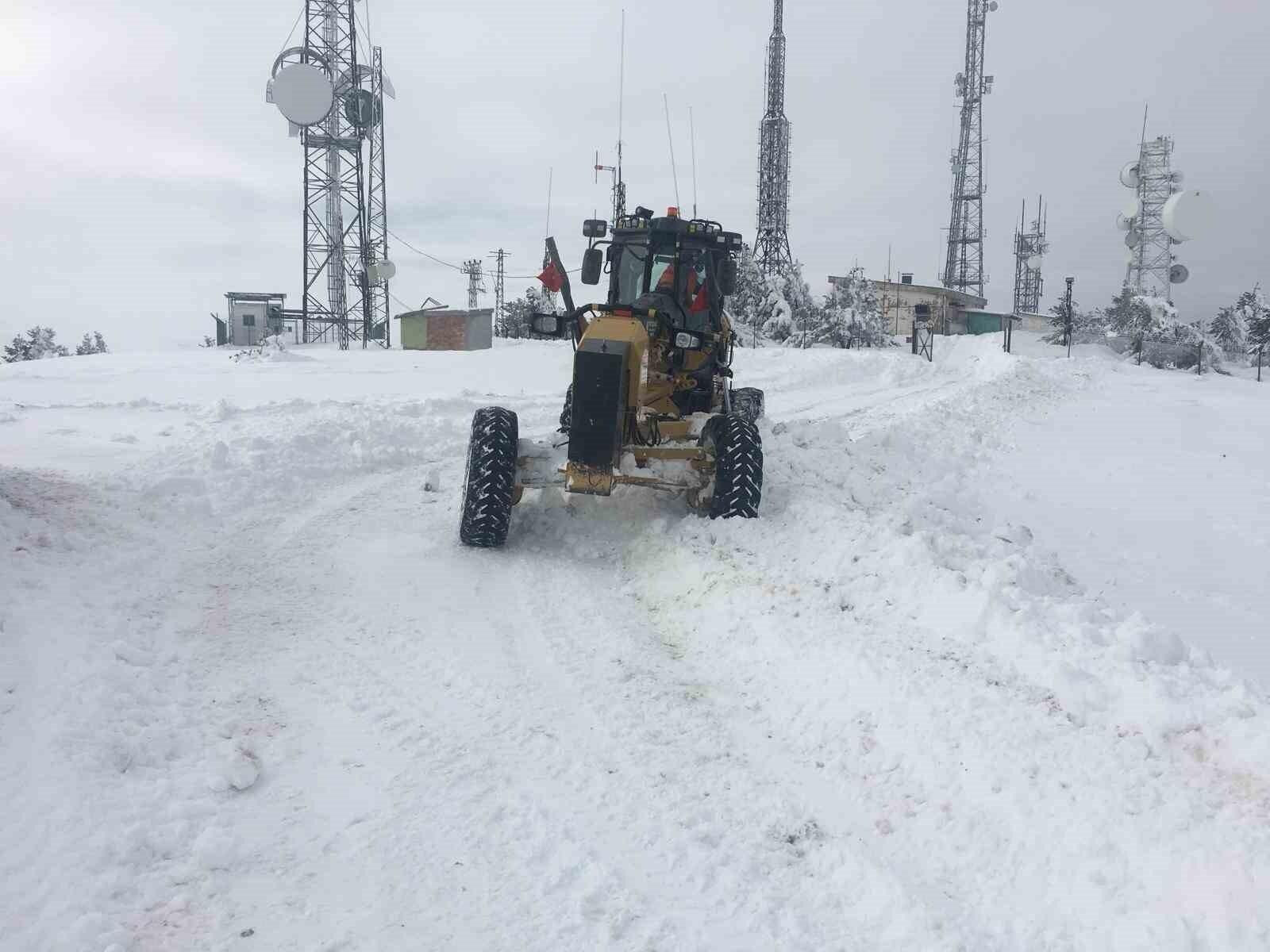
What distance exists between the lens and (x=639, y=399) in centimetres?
681

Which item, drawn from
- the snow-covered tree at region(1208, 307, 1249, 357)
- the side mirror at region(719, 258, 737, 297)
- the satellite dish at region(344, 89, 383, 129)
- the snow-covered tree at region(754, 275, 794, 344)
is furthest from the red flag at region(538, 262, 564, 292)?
the snow-covered tree at region(1208, 307, 1249, 357)

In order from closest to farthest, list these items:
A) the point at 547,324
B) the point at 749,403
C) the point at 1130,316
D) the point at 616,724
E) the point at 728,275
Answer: the point at 616,724 < the point at 547,324 < the point at 728,275 < the point at 749,403 < the point at 1130,316

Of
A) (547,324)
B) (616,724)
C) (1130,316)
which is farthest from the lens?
(1130,316)

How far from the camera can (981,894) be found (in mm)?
2865

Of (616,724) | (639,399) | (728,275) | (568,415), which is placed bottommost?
(616,724)

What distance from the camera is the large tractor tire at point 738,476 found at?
666cm

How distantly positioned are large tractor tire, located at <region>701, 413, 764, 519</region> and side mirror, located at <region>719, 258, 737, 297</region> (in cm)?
171

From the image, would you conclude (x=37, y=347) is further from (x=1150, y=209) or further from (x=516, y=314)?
(x=1150, y=209)

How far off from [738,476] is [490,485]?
76.8 inches

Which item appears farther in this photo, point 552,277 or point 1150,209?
point 1150,209

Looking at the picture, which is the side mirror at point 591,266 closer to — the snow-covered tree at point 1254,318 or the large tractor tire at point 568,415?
the large tractor tire at point 568,415

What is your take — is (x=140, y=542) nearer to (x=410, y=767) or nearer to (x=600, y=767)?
(x=410, y=767)

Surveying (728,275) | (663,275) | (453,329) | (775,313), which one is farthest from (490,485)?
(775,313)

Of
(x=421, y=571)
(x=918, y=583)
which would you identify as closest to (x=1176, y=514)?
(x=918, y=583)
